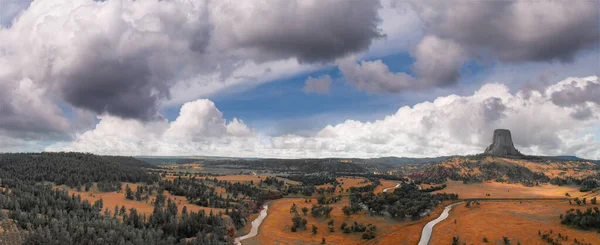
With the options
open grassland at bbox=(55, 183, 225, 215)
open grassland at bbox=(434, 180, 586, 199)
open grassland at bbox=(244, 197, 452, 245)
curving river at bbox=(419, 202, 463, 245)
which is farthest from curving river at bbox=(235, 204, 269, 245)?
open grassland at bbox=(434, 180, 586, 199)

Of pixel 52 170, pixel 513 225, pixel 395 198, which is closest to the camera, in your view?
pixel 513 225

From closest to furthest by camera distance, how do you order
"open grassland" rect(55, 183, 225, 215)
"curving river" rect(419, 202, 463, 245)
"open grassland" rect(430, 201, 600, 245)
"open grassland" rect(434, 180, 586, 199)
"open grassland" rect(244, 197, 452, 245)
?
"open grassland" rect(430, 201, 600, 245), "curving river" rect(419, 202, 463, 245), "open grassland" rect(244, 197, 452, 245), "open grassland" rect(55, 183, 225, 215), "open grassland" rect(434, 180, 586, 199)

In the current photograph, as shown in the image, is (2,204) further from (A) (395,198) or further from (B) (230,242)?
(A) (395,198)

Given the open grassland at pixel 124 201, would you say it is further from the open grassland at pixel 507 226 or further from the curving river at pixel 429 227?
the open grassland at pixel 507 226

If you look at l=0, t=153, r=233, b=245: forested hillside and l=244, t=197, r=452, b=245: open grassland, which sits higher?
l=0, t=153, r=233, b=245: forested hillside

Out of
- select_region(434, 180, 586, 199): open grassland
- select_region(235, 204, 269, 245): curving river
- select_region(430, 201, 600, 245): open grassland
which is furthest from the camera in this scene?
select_region(434, 180, 586, 199): open grassland

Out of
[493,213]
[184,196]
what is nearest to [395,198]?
[493,213]

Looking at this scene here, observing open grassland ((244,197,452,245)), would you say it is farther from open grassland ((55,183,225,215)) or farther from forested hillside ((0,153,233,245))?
open grassland ((55,183,225,215))

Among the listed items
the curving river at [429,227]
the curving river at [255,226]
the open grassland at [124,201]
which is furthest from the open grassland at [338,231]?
the open grassland at [124,201]
